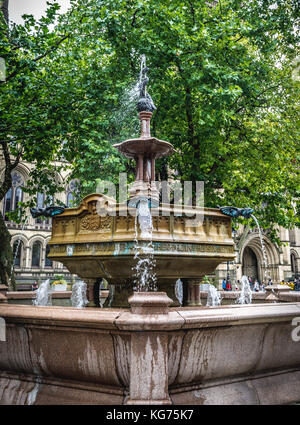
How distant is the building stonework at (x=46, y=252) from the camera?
3775cm

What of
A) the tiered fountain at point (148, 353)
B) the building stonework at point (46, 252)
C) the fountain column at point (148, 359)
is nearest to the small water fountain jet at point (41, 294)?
the tiered fountain at point (148, 353)

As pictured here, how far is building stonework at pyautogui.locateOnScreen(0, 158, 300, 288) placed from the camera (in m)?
37.8

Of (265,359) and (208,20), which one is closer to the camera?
(265,359)

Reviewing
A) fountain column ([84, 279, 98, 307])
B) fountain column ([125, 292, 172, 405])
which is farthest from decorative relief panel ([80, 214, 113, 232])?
fountain column ([125, 292, 172, 405])

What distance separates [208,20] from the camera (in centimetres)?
1362

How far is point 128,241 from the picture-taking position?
5.45 meters

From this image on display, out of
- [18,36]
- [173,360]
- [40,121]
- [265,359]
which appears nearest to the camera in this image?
[173,360]

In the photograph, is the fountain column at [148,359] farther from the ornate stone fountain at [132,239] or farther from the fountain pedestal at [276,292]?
the fountain pedestal at [276,292]

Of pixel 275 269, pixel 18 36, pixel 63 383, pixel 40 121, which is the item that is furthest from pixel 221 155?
pixel 275 269

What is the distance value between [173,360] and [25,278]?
122 feet

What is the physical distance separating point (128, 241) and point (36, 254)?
37.7 m

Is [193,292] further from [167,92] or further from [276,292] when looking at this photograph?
[167,92]

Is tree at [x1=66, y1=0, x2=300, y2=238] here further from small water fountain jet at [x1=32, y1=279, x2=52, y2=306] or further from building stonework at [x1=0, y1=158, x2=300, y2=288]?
building stonework at [x1=0, y1=158, x2=300, y2=288]
